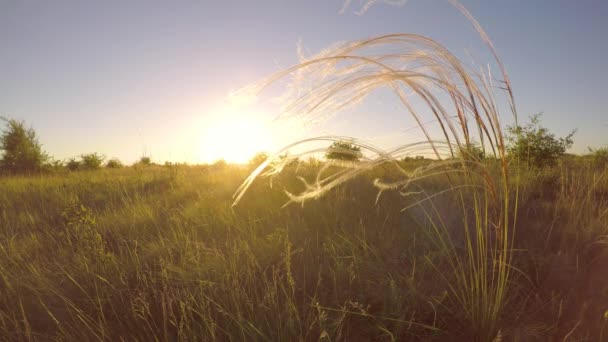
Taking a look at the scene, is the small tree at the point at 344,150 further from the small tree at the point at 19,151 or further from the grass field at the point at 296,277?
the small tree at the point at 19,151

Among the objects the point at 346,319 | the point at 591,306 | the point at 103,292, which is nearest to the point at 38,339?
the point at 103,292

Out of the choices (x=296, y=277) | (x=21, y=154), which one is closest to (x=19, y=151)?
(x=21, y=154)

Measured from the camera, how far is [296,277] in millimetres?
2125

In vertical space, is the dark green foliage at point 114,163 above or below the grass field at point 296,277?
above

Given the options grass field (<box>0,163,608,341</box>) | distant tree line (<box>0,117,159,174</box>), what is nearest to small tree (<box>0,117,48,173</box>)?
distant tree line (<box>0,117,159,174</box>)

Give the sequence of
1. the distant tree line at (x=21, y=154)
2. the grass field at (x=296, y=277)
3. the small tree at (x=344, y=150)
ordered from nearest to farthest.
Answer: the small tree at (x=344, y=150) < the grass field at (x=296, y=277) < the distant tree line at (x=21, y=154)

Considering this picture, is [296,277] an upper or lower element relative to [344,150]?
lower

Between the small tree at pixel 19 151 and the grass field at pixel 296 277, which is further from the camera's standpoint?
the small tree at pixel 19 151

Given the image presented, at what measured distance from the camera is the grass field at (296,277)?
5.42 feet

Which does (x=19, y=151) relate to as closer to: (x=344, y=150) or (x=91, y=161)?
(x=91, y=161)

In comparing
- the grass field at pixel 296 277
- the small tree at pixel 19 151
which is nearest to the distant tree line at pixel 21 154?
the small tree at pixel 19 151

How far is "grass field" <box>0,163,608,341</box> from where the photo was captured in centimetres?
165

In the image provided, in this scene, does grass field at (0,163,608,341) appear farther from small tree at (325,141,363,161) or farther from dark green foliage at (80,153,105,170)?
dark green foliage at (80,153,105,170)

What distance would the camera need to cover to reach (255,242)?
2709mm
